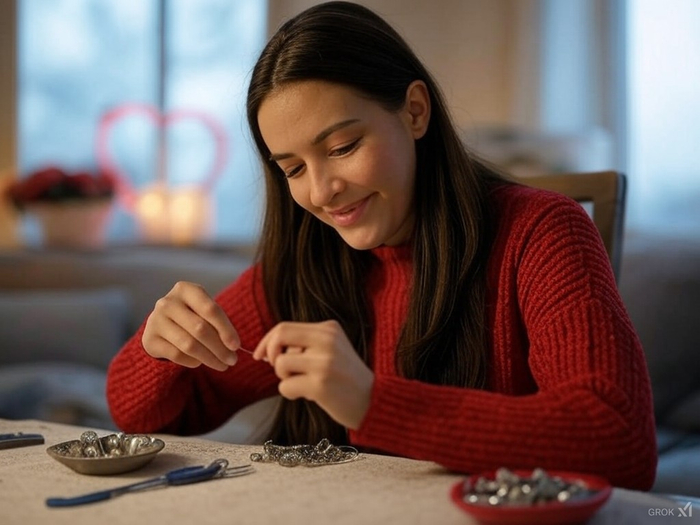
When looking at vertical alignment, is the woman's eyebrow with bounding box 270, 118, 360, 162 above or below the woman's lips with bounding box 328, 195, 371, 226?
above

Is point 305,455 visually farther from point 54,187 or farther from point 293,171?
point 54,187

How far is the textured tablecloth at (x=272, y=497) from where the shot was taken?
88 centimetres

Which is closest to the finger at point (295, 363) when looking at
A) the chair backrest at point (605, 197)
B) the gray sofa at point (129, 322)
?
the gray sofa at point (129, 322)

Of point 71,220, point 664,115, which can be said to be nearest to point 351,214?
point 664,115

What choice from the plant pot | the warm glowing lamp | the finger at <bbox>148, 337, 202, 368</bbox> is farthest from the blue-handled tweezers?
the warm glowing lamp

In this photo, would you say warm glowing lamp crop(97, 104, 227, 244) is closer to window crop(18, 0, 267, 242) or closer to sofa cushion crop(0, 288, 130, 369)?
window crop(18, 0, 267, 242)

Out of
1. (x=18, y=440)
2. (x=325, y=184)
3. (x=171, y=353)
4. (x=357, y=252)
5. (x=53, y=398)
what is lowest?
(x=53, y=398)

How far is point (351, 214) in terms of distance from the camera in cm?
135

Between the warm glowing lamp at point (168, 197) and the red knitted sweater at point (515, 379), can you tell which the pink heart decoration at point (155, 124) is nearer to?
the warm glowing lamp at point (168, 197)

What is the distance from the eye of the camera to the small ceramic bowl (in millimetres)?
1065

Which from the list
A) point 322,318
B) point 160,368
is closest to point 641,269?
point 322,318

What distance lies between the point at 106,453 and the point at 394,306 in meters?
0.52

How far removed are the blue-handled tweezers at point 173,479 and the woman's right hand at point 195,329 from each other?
0.16m

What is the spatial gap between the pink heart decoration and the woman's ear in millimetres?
2646
